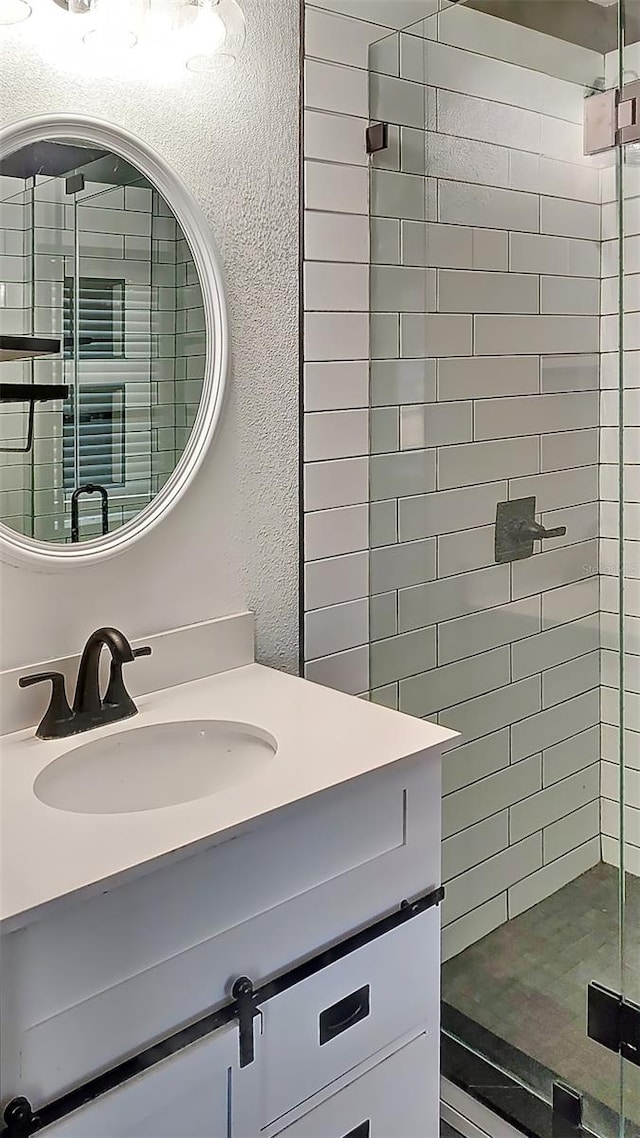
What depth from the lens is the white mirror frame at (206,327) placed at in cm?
135

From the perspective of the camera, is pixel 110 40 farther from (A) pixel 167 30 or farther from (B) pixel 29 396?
(B) pixel 29 396

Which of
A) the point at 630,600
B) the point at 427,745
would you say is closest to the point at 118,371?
the point at 427,745

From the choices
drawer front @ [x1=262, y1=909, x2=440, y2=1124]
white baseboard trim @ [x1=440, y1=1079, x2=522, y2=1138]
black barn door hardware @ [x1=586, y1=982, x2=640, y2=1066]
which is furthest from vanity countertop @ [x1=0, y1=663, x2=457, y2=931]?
white baseboard trim @ [x1=440, y1=1079, x2=522, y2=1138]

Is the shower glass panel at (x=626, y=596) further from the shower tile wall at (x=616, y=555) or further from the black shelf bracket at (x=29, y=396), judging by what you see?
the black shelf bracket at (x=29, y=396)

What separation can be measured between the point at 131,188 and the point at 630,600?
1143mm

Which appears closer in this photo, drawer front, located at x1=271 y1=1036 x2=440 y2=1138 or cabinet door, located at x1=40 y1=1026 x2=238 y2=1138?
cabinet door, located at x1=40 y1=1026 x2=238 y2=1138

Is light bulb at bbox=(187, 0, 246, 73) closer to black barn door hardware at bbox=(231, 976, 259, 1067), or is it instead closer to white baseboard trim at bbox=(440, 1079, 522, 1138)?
black barn door hardware at bbox=(231, 976, 259, 1067)

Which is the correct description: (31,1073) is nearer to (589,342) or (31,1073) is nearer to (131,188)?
(131,188)

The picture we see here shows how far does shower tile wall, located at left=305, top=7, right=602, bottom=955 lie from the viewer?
5.74 feet

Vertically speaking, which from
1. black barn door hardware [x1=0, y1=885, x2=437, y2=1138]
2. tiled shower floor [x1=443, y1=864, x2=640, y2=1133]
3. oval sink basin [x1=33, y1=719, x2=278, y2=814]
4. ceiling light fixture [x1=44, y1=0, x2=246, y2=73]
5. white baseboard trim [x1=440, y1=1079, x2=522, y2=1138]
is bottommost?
white baseboard trim [x1=440, y1=1079, x2=522, y2=1138]

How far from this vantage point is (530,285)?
1.79m

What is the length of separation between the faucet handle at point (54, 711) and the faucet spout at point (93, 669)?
0.02m

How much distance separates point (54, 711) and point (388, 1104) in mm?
747

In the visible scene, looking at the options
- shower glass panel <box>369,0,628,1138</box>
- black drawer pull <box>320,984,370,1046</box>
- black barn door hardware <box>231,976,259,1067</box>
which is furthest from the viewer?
shower glass panel <box>369,0,628,1138</box>
